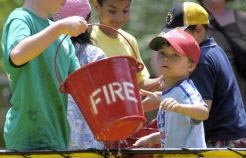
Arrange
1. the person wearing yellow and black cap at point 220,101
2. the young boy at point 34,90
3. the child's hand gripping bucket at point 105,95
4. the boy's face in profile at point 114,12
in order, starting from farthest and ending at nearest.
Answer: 1. the boy's face in profile at point 114,12
2. the person wearing yellow and black cap at point 220,101
3. the young boy at point 34,90
4. the child's hand gripping bucket at point 105,95

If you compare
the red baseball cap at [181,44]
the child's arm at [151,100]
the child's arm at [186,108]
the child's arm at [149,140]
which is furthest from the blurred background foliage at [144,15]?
the child's arm at [186,108]

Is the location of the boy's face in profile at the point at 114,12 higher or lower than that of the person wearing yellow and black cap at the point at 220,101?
higher

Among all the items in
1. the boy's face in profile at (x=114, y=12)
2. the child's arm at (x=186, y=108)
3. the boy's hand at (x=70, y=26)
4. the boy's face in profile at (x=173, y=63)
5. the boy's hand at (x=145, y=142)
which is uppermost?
the boy's face in profile at (x=114, y=12)

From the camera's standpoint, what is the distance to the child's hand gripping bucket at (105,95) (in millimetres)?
3564

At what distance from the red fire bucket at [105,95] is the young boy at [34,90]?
26 centimetres

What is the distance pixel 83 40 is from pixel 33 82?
2.78 feet

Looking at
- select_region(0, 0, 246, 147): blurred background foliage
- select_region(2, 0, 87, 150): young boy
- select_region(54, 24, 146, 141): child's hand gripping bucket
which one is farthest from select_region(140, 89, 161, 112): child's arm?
select_region(0, 0, 246, 147): blurred background foliage

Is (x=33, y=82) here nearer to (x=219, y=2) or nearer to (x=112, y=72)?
(x=112, y=72)

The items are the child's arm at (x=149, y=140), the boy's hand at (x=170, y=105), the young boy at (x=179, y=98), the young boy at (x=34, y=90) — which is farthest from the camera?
the child's arm at (x=149, y=140)

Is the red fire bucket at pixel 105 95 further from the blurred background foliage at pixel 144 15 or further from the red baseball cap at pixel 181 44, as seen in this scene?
the blurred background foliage at pixel 144 15

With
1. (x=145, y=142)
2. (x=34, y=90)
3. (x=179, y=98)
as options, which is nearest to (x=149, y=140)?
(x=145, y=142)

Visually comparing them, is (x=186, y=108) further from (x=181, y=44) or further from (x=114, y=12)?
(x=114, y=12)

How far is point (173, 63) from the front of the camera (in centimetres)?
449

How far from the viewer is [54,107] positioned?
391 cm
